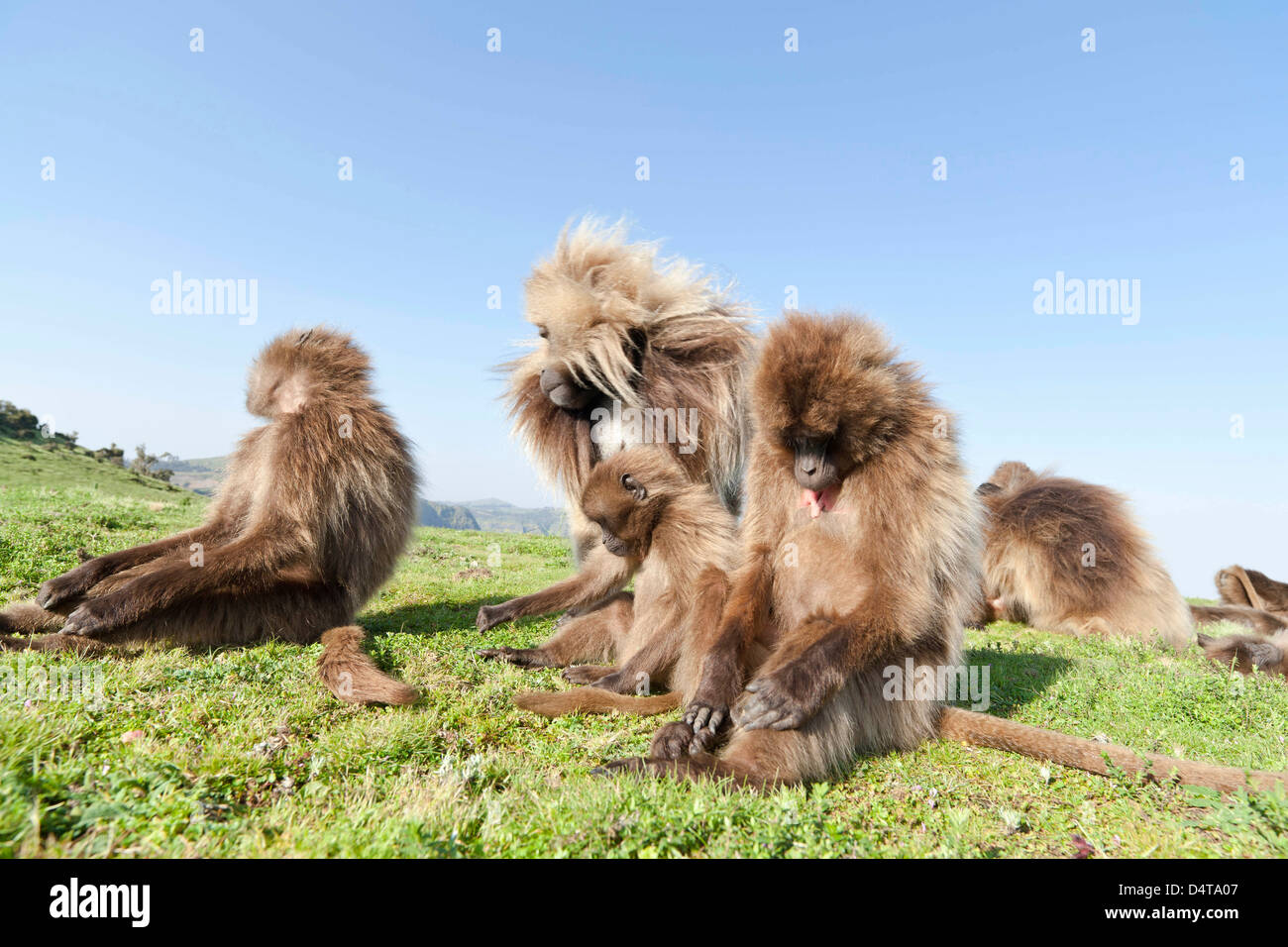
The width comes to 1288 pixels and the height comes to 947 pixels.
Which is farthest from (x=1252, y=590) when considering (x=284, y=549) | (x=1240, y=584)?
(x=284, y=549)

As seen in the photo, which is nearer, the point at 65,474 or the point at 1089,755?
the point at 1089,755

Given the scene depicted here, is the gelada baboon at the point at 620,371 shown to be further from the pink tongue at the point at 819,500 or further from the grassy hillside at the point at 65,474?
the grassy hillside at the point at 65,474

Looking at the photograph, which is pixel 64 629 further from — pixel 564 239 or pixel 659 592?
pixel 564 239

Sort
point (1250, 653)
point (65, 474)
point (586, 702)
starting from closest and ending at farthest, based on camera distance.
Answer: point (586, 702) → point (1250, 653) → point (65, 474)

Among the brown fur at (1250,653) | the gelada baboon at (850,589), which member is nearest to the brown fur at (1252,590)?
the brown fur at (1250,653)

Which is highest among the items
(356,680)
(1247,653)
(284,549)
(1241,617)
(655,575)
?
(284,549)

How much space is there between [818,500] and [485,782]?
8.69 feet

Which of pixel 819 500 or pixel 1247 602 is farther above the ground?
pixel 819 500

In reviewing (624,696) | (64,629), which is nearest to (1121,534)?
(624,696)

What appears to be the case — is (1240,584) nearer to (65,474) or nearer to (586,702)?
(586,702)

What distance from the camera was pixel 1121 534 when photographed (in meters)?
9.54

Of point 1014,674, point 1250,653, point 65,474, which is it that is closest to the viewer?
point 1014,674

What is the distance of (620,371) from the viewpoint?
594 centimetres
